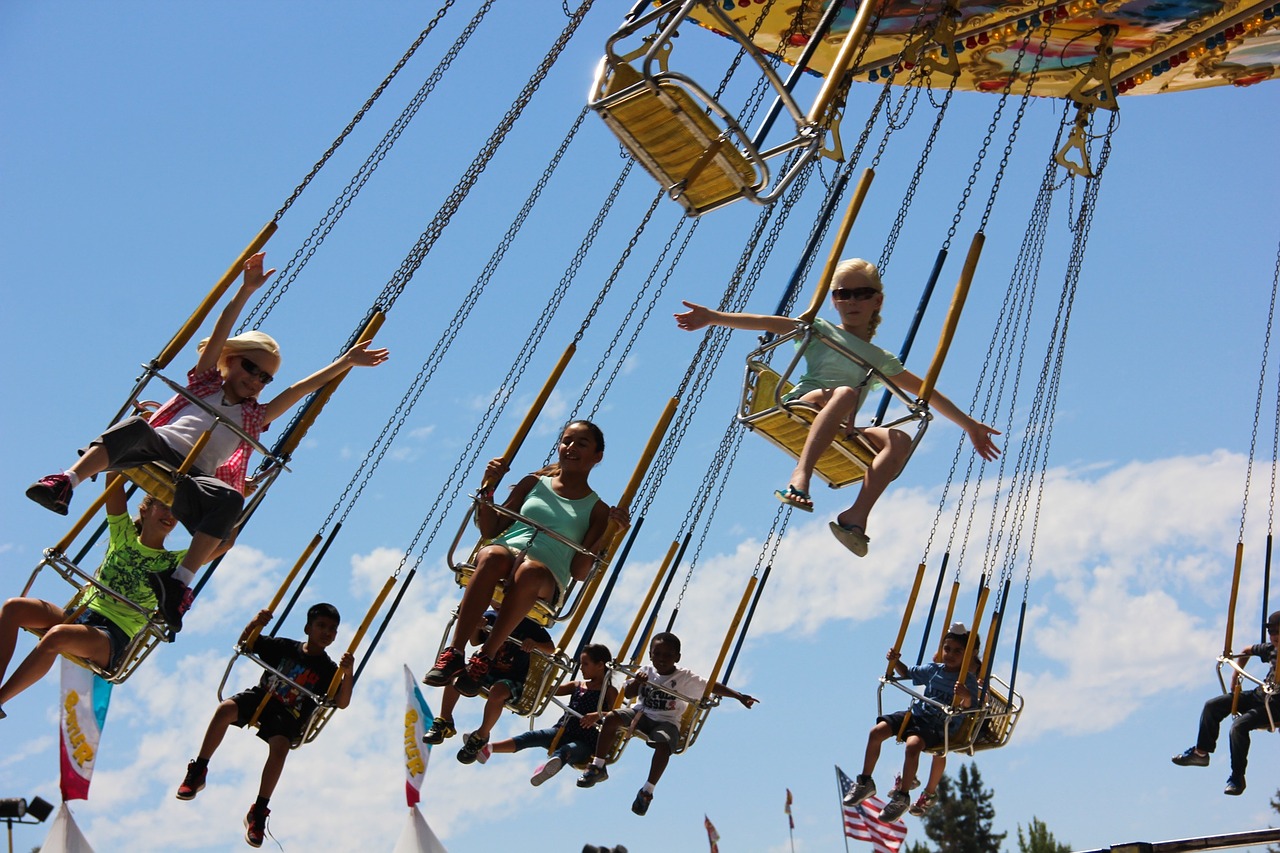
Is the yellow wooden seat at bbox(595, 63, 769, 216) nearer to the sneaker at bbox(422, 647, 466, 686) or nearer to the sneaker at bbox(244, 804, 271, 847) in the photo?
the sneaker at bbox(422, 647, 466, 686)

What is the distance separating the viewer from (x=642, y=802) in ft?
33.6

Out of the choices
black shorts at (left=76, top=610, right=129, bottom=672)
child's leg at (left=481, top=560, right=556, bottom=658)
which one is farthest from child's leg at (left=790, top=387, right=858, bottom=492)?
black shorts at (left=76, top=610, right=129, bottom=672)

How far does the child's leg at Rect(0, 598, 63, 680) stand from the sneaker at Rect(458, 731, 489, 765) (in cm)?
252

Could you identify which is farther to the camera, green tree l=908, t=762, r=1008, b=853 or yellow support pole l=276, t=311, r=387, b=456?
green tree l=908, t=762, r=1008, b=853

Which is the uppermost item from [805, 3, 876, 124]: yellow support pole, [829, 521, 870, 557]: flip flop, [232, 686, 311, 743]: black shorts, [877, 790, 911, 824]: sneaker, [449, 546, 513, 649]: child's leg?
[805, 3, 876, 124]: yellow support pole

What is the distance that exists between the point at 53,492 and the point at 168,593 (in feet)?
2.73

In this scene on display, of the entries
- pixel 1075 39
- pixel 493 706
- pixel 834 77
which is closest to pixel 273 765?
pixel 493 706

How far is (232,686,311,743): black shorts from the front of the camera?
864cm

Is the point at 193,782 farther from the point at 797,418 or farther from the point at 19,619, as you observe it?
the point at 797,418

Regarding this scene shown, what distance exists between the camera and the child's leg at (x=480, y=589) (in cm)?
742

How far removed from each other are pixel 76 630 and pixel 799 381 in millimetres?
3632

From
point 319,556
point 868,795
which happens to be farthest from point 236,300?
point 868,795

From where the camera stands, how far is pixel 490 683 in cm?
830

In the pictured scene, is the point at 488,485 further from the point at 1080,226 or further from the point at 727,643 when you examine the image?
Result: the point at 1080,226
